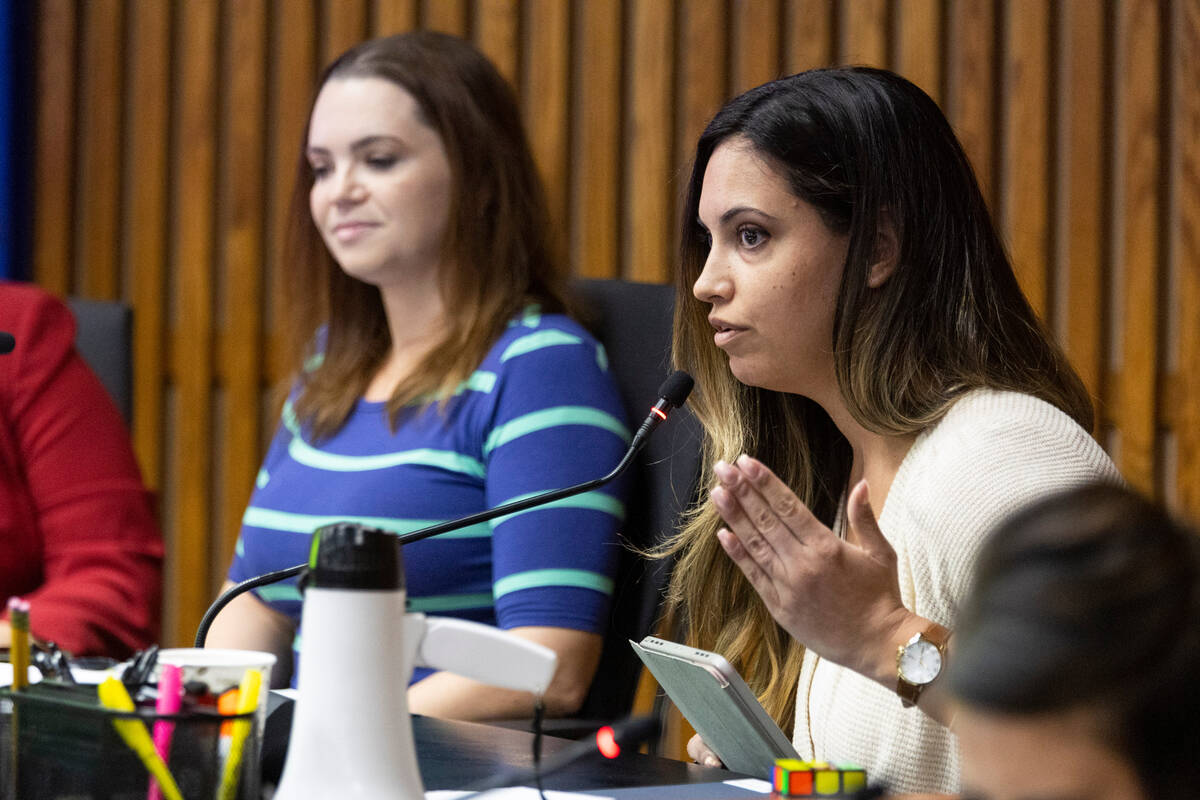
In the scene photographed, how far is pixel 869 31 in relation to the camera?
292cm

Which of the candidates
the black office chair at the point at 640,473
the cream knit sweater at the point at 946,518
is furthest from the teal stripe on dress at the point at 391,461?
the cream knit sweater at the point at 946,518

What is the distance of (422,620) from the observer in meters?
0.84

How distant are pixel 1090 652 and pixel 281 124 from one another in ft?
10.0

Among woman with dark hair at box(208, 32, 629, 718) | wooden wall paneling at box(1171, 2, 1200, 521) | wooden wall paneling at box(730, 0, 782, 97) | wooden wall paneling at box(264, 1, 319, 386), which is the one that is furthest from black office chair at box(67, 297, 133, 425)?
wooden wall paneling at box(1171, 2, 1200, 521)

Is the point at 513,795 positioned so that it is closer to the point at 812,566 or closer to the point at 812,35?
the point at 812,566

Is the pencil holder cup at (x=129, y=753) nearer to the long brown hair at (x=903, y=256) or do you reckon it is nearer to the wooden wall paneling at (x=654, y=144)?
the long brown hair at (x=903, y=256)

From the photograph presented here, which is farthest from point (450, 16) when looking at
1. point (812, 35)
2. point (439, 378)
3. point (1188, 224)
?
point (1188, 224)

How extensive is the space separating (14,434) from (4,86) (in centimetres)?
160

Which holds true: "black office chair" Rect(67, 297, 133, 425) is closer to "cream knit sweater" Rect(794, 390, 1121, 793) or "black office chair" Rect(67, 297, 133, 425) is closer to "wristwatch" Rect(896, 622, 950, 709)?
"cream knit sweater" Rect(794, 390, 1121, 793)

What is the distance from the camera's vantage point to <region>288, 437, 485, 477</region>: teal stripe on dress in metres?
1.94

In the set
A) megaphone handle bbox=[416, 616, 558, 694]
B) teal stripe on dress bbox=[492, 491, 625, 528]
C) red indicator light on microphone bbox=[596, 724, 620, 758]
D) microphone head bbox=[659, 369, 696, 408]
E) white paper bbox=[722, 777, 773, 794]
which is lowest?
white paper bbox=[722, 777, 773, 794]

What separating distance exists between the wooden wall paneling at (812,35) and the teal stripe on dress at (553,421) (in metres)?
1.32

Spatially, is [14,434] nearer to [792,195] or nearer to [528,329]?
[528,329]

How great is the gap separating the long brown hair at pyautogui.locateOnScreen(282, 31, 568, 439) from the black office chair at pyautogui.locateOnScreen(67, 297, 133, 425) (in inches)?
11.5
